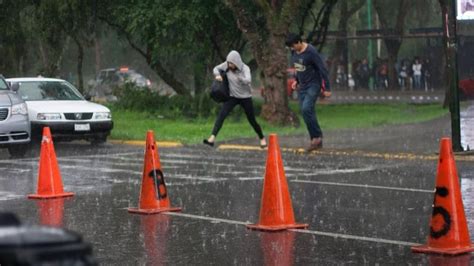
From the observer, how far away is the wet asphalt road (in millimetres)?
7867

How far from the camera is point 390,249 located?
7.88 m

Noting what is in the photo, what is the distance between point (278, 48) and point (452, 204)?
629 inches

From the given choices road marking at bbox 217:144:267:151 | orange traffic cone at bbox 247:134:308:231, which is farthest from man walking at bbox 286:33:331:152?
orange traffic cone at bbox 247:134:308:231

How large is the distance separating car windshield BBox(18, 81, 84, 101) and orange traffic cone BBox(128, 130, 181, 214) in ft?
36.6

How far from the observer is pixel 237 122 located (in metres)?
25.3

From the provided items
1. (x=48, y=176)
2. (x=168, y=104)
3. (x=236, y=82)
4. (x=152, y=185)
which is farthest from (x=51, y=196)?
(x=168, y=104)

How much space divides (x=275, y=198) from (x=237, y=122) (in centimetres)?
1642

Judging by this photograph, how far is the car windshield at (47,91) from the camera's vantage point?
21.2 metres

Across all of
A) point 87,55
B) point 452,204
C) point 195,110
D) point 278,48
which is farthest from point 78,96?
point 87,55

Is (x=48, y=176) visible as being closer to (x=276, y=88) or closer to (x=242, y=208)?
(x=242, y=208)

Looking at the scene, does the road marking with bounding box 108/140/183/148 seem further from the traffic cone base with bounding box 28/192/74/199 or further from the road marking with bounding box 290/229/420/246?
the road marking with bounding box 290/229/420/246

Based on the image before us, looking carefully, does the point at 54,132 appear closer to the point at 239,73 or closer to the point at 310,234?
the point at 239,73

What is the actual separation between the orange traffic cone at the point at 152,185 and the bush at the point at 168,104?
15.6 m

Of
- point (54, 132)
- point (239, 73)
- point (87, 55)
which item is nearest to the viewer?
point (239, 73)
